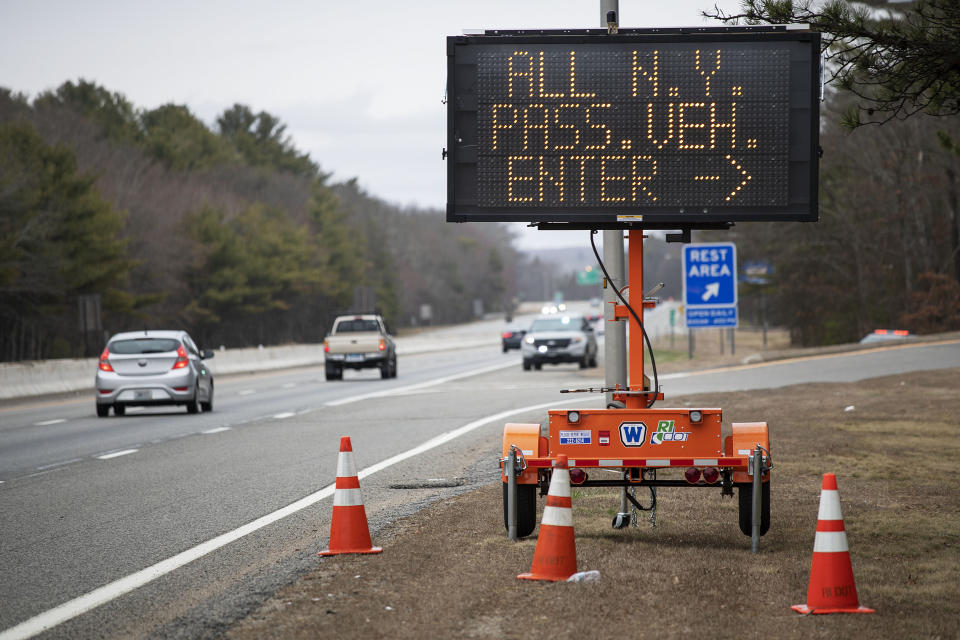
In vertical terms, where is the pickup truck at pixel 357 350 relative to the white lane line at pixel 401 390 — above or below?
above

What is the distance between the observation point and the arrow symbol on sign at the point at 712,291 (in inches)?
1188

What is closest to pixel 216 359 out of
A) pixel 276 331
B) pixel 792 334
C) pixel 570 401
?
pixel 570 401

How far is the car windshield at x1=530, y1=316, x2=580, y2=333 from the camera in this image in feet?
134

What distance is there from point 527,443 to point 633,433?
2.29 feet

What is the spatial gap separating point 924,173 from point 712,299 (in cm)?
2378

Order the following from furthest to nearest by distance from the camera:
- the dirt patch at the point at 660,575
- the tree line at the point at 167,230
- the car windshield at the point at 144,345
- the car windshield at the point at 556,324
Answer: the tree line at the point at 167,230
the car windshield at the point at 556,324
the car windshield at the point at 144,345
the dirt patch at the point at 660,575

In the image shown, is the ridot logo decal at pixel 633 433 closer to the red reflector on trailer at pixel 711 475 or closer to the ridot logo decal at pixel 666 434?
the ridot logo decal at pixel 666 434

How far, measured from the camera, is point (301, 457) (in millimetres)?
15414

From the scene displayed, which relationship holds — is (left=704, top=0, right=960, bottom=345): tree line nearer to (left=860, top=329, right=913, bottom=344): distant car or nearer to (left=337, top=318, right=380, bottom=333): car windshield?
(left=860, top=329, right=913, bottom=344): distant car

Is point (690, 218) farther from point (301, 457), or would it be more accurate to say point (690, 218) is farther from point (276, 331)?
→ point (276, 331)

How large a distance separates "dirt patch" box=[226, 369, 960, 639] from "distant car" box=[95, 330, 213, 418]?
44.1 ft

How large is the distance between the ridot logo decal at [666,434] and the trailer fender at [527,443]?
733 mm

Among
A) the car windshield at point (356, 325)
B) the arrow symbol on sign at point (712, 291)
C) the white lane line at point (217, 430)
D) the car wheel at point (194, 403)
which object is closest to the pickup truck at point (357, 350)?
the car windshield at point (356, 325)

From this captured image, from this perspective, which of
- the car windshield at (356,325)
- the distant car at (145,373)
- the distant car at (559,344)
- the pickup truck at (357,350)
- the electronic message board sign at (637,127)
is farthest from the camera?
the distant car at (559,344)
